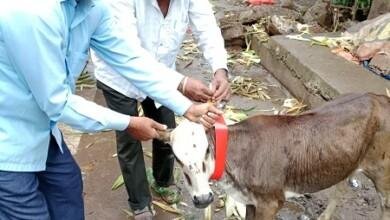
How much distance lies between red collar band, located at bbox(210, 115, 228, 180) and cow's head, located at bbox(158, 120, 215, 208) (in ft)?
0.22

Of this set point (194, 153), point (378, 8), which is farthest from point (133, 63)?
point (378, 8)

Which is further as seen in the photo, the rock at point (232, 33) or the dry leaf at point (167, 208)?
the rock at point (232, 33)

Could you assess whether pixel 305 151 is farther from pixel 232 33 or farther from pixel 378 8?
pixel 232 33

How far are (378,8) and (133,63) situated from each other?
5475 mm

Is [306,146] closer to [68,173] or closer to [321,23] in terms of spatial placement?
[68,173]

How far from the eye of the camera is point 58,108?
2338 mm

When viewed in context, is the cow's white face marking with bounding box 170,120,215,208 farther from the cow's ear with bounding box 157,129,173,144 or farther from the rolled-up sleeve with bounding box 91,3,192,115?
the rolled-up sleeve with bounding box 91,3,192,115

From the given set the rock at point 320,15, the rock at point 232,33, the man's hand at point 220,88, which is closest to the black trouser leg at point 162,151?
the man's hand at point 220,88

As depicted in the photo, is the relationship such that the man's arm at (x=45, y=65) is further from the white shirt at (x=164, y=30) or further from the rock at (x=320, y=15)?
the rock at (x=320, y=15)

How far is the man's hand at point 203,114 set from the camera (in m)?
2.96

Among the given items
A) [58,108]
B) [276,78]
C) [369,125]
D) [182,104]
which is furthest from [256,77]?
[58,108]

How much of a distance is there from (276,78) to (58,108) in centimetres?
516

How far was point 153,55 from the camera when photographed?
3592 millimetres

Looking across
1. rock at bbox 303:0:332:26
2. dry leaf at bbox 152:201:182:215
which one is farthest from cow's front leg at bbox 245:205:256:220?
rock at bbox 303:0:332:26
